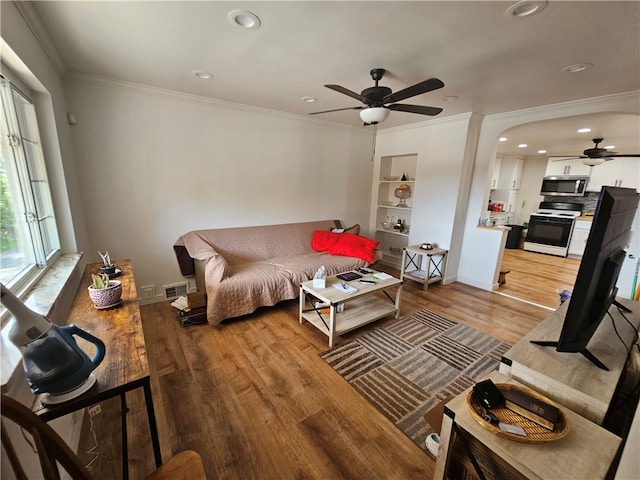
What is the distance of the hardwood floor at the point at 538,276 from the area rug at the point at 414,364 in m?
1.62

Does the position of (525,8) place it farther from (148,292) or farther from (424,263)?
(148,292)

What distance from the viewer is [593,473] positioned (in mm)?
738

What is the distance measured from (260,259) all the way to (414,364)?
2199 millimetres

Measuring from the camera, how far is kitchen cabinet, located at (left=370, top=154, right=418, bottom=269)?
15.3 feet

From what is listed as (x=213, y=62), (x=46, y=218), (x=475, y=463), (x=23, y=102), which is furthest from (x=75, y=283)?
(x=475, y=463)

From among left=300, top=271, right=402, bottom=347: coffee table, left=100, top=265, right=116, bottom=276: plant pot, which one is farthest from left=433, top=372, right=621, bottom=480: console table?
left=100, top=265, right=116, bottom=276: plant pot

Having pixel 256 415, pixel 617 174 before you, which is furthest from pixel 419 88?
pixel 617 174

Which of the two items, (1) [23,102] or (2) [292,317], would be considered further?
(2) [292,317]

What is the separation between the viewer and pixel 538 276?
4461 mm

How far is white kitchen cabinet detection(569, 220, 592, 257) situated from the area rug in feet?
16.5

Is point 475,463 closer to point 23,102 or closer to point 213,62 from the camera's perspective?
point 213,62

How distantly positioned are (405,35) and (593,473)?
2255mm

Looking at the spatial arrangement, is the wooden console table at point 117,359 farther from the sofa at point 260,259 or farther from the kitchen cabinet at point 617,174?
the kitchen cabinet at point 617,174

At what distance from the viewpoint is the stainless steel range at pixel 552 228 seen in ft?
18.8
